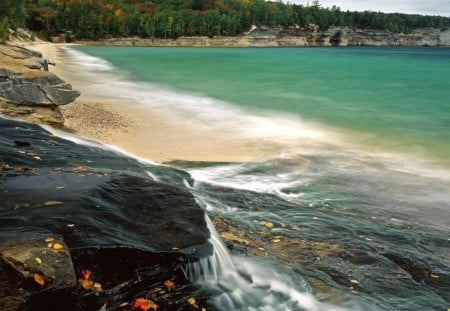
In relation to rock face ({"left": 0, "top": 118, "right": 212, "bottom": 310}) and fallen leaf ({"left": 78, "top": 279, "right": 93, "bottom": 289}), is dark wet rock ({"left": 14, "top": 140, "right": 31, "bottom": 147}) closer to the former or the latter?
rock face ({"left": 0, "top": 118, "right": 212, "bottom": 310})

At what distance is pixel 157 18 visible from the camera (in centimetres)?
13175

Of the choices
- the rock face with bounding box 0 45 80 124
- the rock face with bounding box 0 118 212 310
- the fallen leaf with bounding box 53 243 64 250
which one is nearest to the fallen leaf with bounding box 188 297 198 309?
the rock face with bounding box 0 118 212 310

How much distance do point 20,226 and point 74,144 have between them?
17.9 feet

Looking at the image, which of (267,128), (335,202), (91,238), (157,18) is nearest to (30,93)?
(267,128)

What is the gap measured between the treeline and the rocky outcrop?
220 cm

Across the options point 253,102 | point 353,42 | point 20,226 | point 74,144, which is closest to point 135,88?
point 253,102

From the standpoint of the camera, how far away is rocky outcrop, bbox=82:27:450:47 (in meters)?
131

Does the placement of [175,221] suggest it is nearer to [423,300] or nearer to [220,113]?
[423,300]

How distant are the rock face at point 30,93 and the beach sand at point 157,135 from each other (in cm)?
88

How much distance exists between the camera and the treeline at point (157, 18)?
117 meters

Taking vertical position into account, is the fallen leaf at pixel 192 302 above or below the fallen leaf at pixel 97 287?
below

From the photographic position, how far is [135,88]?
29.0 meters

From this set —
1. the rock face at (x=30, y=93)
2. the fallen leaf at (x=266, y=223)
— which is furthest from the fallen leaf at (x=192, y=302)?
the rock face at (x=30, y=93)

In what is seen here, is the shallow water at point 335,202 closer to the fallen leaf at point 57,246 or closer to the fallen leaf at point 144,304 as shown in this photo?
the fallen leaf at point 144,304
